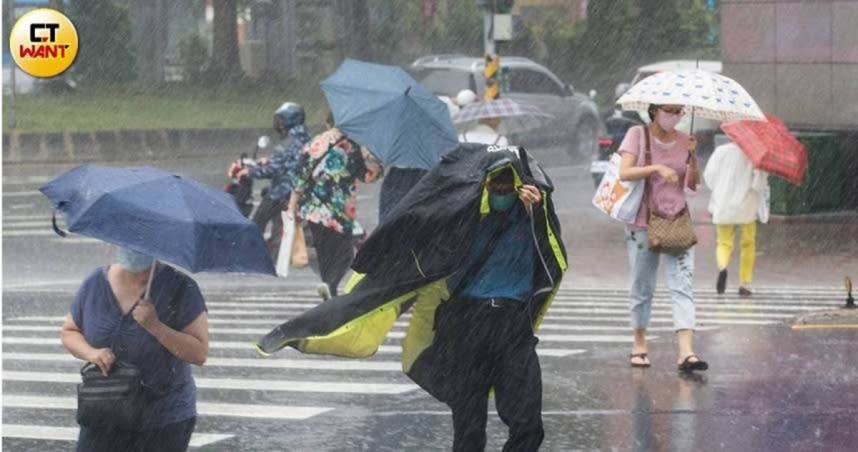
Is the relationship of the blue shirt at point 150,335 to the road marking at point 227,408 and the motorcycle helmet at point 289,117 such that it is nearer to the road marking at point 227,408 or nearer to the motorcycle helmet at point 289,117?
the road marking at point 227,408

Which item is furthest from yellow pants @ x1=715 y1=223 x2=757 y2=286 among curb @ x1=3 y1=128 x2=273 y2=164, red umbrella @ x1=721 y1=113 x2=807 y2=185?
curb @ x1=3 y1=128 x2=273 y2=164

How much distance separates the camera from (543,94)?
121 ft

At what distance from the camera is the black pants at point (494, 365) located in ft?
24.7

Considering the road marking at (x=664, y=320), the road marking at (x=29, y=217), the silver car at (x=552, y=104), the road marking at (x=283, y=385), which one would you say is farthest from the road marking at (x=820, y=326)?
the silver car at (x=552, y=104)

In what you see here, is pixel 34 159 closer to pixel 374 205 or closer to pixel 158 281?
pixel 374 205

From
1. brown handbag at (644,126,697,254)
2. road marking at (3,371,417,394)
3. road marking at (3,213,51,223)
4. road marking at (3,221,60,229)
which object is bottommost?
road marking at (3,213,51,223)

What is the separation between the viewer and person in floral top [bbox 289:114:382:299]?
568 inches

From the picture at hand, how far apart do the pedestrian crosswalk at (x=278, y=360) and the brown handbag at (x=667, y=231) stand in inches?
47.8

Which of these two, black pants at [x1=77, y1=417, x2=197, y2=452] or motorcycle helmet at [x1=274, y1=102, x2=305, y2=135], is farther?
motorcycle helmet at [x1=274, y1=102, x2=305, y2=135]

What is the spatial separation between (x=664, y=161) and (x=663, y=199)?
231 mm

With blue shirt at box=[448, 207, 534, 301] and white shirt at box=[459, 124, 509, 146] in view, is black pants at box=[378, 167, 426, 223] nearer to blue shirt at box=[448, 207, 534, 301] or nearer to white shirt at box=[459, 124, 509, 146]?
white shirt at box=[459, 124, 509, 146]

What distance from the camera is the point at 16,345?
1303cm

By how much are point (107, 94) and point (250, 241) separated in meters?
37.2

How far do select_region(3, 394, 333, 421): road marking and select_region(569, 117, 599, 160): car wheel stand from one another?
87.5 ft
